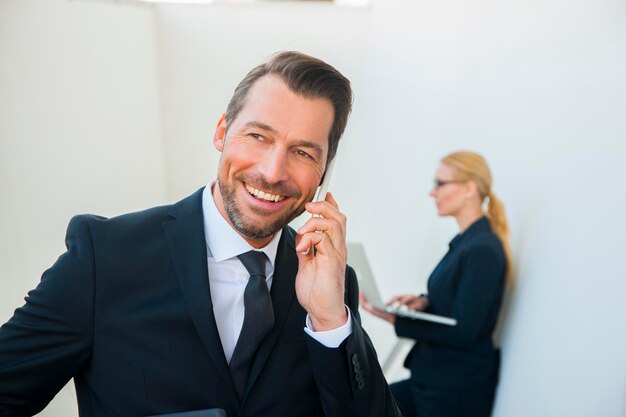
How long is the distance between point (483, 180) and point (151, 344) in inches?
80.9

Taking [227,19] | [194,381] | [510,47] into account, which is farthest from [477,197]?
[194,381]

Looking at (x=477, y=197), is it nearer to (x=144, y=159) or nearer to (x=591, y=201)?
(x=591, y=201)

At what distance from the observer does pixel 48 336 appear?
1.02m

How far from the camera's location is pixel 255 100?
1140 millimetres

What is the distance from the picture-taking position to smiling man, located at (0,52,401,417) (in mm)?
1056

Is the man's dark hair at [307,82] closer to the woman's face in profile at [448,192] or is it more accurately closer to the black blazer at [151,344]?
the black blazer at [151,344]

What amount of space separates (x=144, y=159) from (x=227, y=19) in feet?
1.14

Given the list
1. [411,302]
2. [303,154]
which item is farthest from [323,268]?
[411,302]

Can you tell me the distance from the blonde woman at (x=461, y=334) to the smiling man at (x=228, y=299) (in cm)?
144

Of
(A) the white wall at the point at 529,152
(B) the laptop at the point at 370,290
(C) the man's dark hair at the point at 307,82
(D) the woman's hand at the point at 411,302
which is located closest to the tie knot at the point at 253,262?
(C) the man's dark hair at the point at 307,82

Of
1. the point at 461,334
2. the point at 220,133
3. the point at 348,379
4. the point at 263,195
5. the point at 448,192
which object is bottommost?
the point at 461,334

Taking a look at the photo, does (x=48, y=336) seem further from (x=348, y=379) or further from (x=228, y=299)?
(x=348, y=379)

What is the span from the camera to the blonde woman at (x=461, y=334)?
261cm

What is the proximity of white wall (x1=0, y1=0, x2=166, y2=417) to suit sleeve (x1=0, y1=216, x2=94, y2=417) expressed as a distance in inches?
3.8
